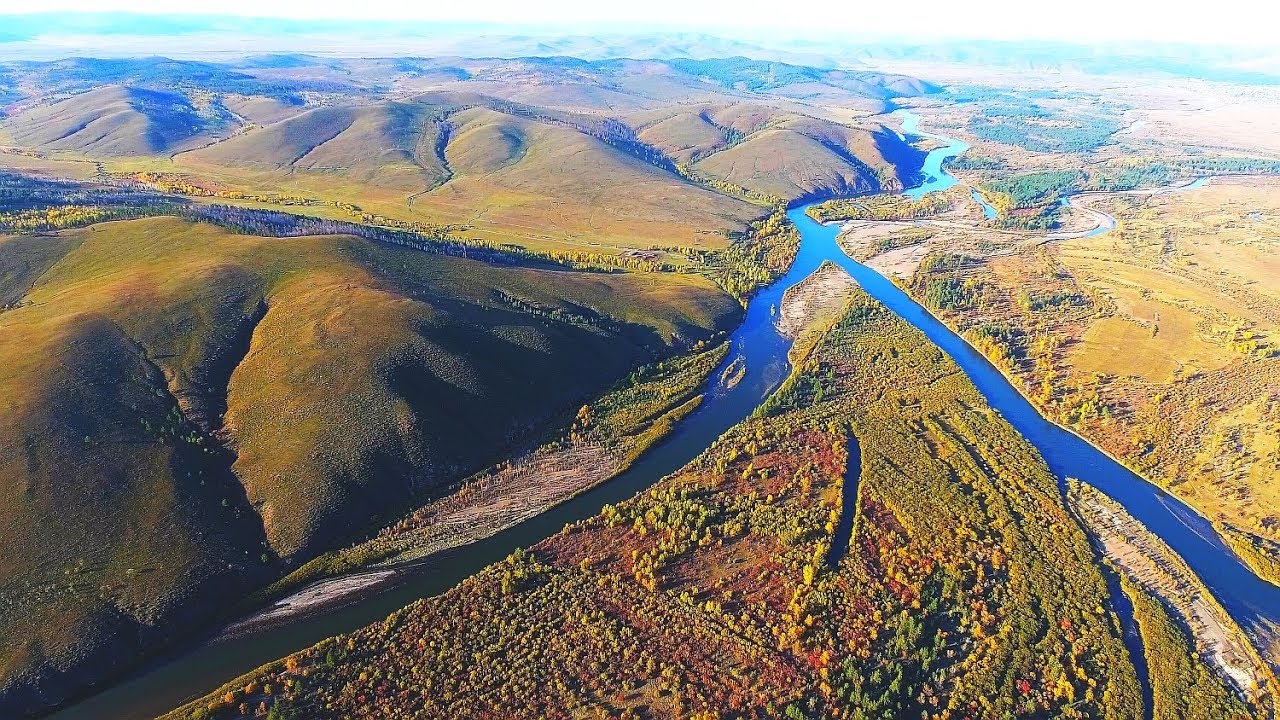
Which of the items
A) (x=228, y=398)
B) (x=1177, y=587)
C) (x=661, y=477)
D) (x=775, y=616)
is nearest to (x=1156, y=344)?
(x=1177, y=587)

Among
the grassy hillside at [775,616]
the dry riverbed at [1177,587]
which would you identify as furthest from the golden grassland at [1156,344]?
the grassy hillside at [775,616]

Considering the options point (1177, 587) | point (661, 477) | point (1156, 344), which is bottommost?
point (661, 477)

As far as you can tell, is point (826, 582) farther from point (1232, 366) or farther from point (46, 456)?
point (1232, 366)

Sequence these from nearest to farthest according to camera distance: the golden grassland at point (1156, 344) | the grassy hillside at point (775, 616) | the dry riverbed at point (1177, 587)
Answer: the grassy hillside at point (775, 616) < the dry riverbed at point (1177, 587) < the golden grassland at point (1156, 344)

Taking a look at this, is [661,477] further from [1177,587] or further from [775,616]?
[1177,587]

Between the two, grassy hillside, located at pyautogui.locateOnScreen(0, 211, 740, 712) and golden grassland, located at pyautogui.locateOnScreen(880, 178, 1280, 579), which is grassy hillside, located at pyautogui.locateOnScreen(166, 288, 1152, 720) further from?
golden grassland, located at pyautogui.locateOnScreen(880, 178, 1280, 579)

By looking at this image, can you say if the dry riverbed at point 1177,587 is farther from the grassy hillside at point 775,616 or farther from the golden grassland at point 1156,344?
the golden grassland at point 1156,344
